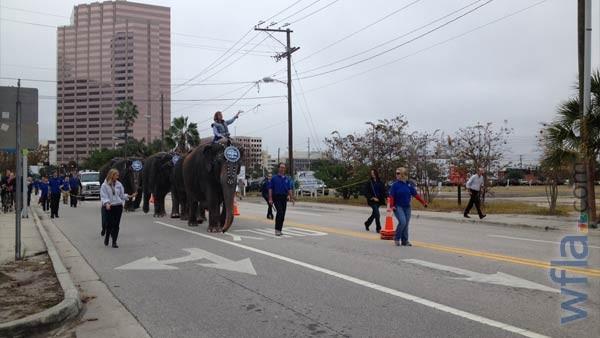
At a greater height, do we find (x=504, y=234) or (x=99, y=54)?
(x=99, y=54)

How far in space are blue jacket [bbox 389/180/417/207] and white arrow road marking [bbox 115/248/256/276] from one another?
353cm

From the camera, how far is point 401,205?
38.9ft

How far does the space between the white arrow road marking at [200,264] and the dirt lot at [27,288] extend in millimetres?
1334

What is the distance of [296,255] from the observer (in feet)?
34.7

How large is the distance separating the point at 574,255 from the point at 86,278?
27.2ft

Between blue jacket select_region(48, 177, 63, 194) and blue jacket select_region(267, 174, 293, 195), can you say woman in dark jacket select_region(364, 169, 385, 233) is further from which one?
blue jacket select_region(48, 177, 63, 194)

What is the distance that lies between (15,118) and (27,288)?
3458mm

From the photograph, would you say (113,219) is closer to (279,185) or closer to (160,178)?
(279,185)

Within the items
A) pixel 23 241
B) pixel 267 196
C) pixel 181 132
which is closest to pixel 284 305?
pixel 23 241

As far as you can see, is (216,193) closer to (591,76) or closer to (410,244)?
(410,244)

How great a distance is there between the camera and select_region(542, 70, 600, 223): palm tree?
1598 centimetres

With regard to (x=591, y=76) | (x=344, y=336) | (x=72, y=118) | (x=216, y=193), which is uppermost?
(x=72, y=118)

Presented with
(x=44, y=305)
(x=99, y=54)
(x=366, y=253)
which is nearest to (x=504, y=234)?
(x=366, y=253)

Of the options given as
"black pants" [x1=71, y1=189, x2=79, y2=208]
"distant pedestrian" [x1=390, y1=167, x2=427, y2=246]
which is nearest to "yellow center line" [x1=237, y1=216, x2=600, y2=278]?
"distant pedestrian" [x1=390, y1=167, x2=427, y2=246]
